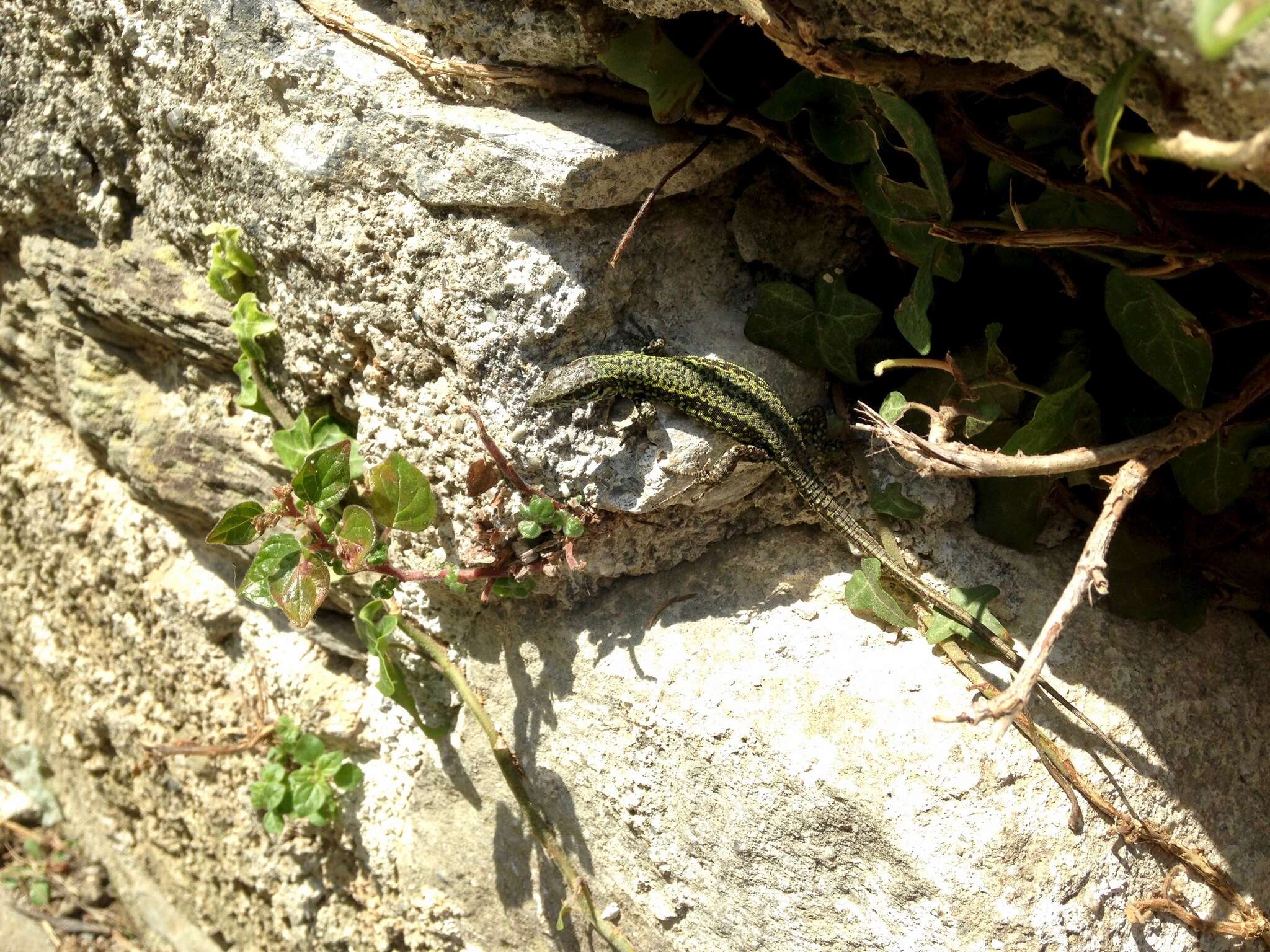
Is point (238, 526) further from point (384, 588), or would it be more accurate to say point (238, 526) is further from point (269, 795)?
point (269, 795)

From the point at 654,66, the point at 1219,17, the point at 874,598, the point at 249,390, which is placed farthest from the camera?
the point at 249,390

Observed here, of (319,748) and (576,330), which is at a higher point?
(576,330)

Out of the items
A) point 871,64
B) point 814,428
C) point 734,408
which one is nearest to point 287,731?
point 734,408

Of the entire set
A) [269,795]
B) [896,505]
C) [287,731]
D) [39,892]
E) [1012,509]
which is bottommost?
[39,892]

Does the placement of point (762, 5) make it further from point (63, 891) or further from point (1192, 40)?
point (63, 891)

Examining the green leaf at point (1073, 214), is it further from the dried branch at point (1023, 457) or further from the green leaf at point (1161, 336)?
the dried branch at point (1023, 457)

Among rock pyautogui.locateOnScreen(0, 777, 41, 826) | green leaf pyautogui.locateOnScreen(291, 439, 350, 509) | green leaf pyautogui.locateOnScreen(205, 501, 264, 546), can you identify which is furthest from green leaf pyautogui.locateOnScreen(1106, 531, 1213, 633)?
rock pyautogui.locateOnScreen(0, 777, 41, 826)

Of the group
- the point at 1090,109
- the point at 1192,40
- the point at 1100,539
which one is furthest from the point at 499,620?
the point at 1192,40

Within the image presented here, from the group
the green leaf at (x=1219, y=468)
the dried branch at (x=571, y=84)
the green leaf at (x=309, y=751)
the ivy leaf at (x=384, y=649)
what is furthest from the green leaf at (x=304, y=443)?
the green leaf at (x=1219, y=468)
